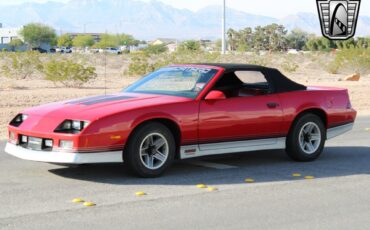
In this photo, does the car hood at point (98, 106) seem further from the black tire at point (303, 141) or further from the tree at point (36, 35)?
the tree at point (36, 35)

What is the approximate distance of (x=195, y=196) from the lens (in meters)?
7.95

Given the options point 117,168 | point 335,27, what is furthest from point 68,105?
point 335,27

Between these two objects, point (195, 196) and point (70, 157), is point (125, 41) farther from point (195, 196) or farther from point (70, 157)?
point (195, 196)

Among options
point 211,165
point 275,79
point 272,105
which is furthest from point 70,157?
point 275,79

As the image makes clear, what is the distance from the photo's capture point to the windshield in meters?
9.47

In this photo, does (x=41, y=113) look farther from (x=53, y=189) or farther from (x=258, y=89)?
(x=258, y=89)

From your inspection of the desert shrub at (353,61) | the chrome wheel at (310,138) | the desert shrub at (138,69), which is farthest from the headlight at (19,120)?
the desert shrub at (353,61)

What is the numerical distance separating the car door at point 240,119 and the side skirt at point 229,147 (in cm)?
1

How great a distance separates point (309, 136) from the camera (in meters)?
10.4

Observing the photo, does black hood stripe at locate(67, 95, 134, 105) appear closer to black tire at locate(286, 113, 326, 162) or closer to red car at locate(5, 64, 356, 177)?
red car at locate(5, 64, 356, 177)

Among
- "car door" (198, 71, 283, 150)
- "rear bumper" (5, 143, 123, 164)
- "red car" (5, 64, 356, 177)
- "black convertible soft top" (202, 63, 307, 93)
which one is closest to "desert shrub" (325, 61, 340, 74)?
"red car" (5, 64, 356, 177)

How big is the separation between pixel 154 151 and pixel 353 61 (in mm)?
35137

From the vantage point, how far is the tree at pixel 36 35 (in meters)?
116

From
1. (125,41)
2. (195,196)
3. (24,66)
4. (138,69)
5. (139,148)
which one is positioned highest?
(125,41)
